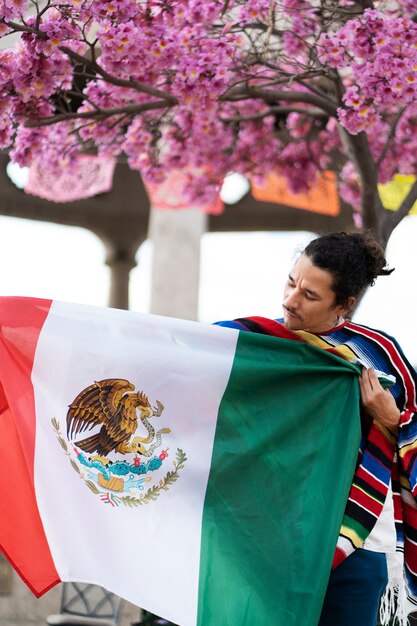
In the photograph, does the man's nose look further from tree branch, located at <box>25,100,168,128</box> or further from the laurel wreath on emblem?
tree branch, located at <box>25,100,168,128</box>

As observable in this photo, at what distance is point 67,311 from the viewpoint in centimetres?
340

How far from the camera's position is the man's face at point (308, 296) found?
3.21 meters

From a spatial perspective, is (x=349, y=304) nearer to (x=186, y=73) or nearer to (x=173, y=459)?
(x=173, y=459)

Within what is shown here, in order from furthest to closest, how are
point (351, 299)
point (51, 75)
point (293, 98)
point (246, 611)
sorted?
point (293, 98)
point (51, 75)
point (351, 299)
point (246, 611)

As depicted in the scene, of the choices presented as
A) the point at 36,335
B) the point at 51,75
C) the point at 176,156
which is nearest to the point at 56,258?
the point at 176,156

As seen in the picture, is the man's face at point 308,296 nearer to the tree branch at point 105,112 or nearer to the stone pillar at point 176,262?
the tree branch at point 105,112

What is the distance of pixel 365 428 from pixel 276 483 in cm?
34

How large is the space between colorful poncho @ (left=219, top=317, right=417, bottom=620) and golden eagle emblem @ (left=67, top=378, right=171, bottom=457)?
19.2 inches

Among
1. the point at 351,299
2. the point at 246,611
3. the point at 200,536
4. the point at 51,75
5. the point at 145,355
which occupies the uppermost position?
the point at 51,75

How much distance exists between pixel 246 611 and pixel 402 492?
632 mm

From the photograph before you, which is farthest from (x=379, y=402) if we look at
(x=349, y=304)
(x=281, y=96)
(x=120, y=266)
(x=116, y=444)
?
(x=120, y=266)

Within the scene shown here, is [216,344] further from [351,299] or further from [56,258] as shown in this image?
[56,258]

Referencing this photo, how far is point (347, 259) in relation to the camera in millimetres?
3248

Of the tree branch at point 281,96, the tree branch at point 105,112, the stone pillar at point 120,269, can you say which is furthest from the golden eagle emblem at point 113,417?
the stone pillar at point 120,269
